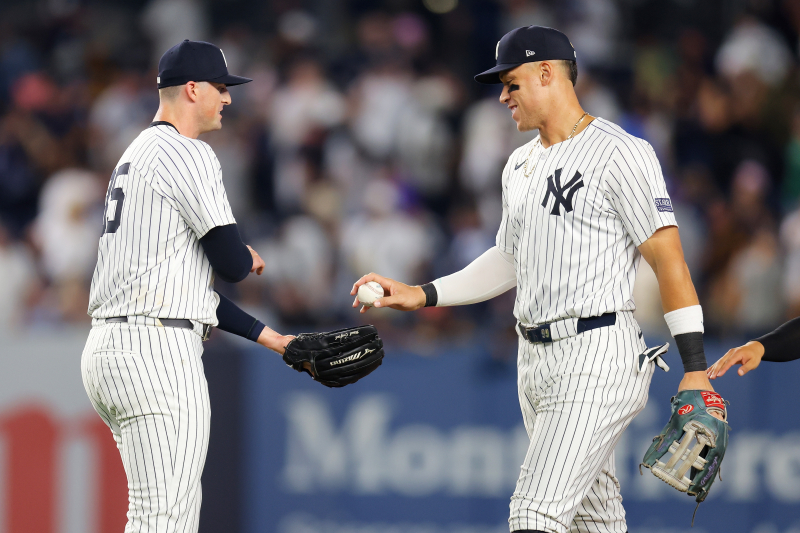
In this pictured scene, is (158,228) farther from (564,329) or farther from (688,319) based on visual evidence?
(688,319)

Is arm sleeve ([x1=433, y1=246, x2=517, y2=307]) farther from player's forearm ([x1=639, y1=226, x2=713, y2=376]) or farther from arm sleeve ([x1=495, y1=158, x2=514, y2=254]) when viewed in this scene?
player's forearm ([x1=639, y1=226, x2=713, y2=376])

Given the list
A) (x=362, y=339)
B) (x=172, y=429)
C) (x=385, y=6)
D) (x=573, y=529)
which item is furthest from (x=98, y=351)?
(x=385, y=6)

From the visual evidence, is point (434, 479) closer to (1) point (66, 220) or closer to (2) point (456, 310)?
(2) point (456, 310)

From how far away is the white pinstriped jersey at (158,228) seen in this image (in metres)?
3.79

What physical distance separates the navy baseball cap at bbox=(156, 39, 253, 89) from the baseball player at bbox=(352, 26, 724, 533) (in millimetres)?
1103

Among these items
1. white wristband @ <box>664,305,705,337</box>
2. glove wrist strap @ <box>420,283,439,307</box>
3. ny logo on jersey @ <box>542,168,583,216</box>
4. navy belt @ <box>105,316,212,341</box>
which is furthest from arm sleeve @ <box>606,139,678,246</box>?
navy belt @ <box>105,316,212,341</box>

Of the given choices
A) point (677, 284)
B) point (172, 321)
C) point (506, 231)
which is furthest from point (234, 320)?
point (677, 284)

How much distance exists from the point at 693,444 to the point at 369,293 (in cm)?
144

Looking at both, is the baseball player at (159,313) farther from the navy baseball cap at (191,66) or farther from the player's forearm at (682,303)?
the player's forearm at (682,303)

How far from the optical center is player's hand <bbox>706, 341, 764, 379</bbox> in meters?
3.86

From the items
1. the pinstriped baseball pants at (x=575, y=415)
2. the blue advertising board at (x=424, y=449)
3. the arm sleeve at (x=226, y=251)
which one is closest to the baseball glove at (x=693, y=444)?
the pinstriped baseball pants at (x=575, y=415)

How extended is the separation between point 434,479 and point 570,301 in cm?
329

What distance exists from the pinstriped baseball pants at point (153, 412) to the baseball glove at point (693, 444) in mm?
1689

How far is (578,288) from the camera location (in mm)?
3908
